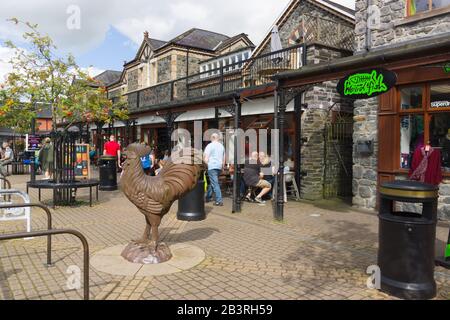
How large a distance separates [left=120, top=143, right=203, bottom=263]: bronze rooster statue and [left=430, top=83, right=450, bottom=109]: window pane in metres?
6.05

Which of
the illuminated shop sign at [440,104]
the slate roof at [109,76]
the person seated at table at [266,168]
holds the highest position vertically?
the slate roof at [109,76]

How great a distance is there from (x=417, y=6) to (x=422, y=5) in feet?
0.40

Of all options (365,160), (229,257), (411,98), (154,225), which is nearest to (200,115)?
(365,160)

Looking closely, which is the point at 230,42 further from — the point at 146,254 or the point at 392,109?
the point at 146,254

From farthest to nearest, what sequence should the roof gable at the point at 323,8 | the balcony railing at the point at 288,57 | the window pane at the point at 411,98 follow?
the roof gable at the point at 323,8, the balcony railing at the point at 288,57, the window pane at the point at 411,98

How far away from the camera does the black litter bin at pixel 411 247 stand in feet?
13.2

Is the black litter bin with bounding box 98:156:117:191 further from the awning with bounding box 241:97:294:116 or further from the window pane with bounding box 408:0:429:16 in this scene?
the window pane with bounding box 408:0:429:16

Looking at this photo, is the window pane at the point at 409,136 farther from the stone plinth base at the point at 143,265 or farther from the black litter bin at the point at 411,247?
the stone plinth base at the point at 143,265

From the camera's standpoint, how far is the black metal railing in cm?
1244

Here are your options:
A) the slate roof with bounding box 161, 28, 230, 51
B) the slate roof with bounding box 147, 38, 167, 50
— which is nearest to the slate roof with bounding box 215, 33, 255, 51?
the slate roof with bounding box 161, 28, 230, 51

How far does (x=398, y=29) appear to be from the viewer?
8891 mm

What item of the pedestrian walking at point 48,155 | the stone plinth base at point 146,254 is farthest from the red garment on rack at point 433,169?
the pedestrian walking at point 48,155
